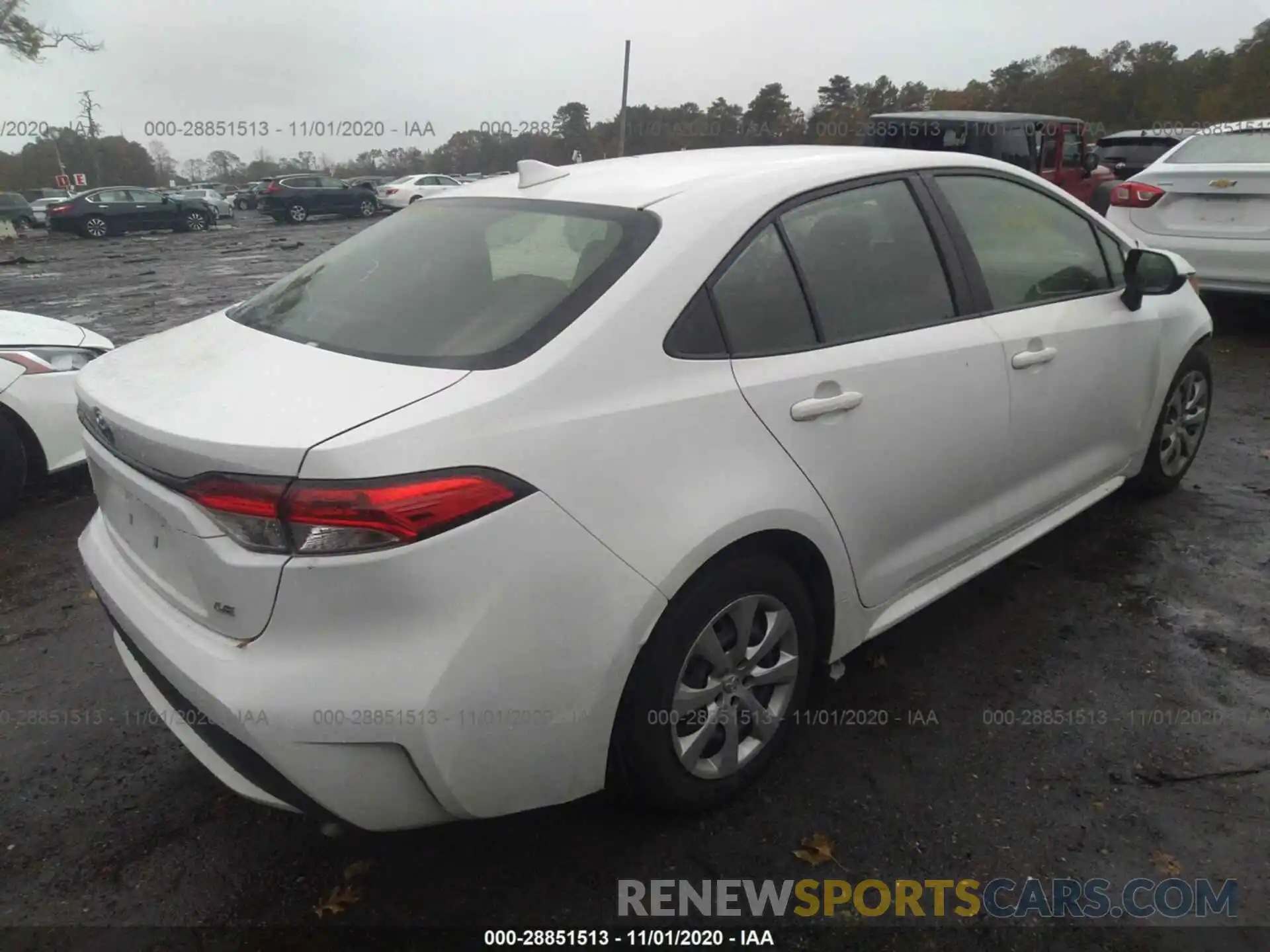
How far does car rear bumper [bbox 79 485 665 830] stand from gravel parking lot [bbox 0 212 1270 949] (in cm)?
42

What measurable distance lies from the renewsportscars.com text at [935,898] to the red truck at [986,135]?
10537 mm

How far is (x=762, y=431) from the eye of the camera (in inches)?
82.4

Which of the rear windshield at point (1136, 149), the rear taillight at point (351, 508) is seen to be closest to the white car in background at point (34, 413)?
the rear taillight at point (351, 508)

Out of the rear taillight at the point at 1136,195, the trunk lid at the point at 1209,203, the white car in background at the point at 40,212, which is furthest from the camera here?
the white car in background at the point at 40,212

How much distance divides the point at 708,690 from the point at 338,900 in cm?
101

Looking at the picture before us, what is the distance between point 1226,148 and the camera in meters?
6.79

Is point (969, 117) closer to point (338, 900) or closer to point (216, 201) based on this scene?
point (338, 900)

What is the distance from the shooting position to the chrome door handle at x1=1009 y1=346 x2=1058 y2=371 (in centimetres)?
283

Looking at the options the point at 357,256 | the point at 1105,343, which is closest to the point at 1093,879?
the point at 1105,343

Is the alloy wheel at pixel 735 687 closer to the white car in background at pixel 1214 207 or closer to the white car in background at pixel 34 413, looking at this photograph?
the white car in background at pixel 34 413

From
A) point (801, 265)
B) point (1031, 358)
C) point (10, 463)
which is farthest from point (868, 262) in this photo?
point (10, 463)

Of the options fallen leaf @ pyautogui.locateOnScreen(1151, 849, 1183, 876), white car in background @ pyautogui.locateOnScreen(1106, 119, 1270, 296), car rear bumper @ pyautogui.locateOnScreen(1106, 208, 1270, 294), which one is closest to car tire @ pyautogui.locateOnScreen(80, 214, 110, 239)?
white car in background @ pyautogui.locateOnScreen(1106, 119, 1270, 296)

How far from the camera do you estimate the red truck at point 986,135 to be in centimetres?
1112

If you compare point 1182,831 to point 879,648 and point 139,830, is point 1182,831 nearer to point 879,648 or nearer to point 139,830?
point 879,648
